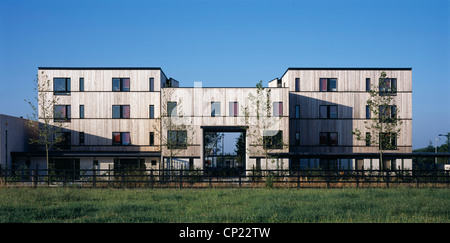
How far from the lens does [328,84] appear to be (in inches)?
1731

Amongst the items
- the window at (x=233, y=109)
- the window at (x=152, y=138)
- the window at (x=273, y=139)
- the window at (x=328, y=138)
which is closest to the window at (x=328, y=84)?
the window at (x=328, y=138)

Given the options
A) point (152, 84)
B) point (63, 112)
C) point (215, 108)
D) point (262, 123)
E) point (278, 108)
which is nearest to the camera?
point (262, 123)

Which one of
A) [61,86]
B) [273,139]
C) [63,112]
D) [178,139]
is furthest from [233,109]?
[61,86]

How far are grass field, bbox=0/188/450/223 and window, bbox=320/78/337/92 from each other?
2588 centimetres

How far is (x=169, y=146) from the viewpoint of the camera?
38.0 metres

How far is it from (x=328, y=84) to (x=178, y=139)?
19.1m

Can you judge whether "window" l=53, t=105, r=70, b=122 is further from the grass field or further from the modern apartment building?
the grass field

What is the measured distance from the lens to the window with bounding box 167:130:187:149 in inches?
1505

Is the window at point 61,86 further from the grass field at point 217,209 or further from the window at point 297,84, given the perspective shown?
the window at point 297,84

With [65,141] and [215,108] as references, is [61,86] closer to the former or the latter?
[65,141]

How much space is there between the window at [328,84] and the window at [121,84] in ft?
75.8

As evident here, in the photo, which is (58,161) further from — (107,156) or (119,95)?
(119,95)

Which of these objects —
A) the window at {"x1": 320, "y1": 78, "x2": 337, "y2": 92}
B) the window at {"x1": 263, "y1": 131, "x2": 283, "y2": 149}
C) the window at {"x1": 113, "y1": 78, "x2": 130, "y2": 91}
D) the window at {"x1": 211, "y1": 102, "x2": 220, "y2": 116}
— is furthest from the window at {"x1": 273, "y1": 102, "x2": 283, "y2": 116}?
the window at {"x1": 113, "y1": 78, "x2": 130, "y2": 91}

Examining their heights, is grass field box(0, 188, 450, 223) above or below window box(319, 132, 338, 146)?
below
